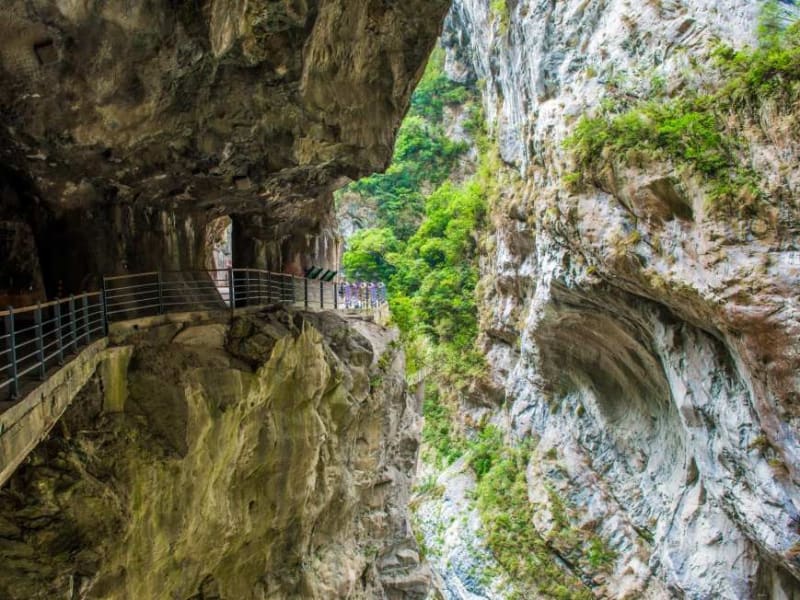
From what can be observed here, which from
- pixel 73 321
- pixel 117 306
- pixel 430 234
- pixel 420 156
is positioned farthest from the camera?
pixel 420 156

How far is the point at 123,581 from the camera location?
21.0ft

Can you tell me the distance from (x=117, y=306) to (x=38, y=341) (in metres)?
4.05

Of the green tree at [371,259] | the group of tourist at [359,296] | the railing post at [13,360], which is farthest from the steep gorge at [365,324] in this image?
the green tree at [371,259]

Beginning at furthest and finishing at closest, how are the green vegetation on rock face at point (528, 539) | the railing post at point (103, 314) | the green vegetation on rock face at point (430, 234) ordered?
the green vegetation on rock face at point (430, 234), the green vegetation on rock face at point (528, 539), the railing post at point (103, 314)

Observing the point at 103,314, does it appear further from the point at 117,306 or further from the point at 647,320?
the point at 647,320

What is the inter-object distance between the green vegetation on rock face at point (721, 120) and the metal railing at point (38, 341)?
1131 cm

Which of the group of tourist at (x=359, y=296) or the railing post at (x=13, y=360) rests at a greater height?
the railing post at (x=13, y=360)

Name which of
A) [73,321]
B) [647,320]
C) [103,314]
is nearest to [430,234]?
[647,320]

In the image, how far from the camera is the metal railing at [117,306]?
5.00 m

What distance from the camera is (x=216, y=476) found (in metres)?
8.09

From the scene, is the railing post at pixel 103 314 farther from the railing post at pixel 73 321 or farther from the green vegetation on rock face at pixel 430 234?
the green vegetation on rock face at pixel 430 234

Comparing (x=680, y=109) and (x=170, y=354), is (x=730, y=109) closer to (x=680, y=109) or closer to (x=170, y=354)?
(x=680, y=109)

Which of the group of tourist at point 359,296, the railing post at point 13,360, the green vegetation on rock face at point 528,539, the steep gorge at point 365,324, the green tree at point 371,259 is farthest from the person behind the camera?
the green tree at point 371,259

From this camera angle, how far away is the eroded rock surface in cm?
577
